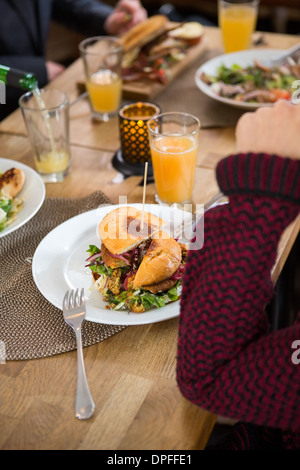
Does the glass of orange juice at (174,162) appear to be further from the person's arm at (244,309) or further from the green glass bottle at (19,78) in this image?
the person's arm at (244,309)

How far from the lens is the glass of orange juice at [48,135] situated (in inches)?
57.6

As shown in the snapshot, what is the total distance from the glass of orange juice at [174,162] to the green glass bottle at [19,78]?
0.36m

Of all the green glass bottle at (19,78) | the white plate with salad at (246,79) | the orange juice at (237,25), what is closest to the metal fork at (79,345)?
the green glass bottle at (19,78)

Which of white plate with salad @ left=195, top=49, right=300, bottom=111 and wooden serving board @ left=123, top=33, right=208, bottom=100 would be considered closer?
white plate with salad @ left=195, top=49, right=300, bottom=111

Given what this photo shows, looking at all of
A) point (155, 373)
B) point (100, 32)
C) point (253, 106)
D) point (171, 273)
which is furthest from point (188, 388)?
point (100, 32)

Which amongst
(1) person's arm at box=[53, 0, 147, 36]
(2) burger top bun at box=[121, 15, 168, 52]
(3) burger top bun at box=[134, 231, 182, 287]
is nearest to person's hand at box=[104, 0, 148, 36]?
(1) person's arm at box=[53, 0, 147, 36]

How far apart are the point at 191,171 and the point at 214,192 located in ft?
0.33

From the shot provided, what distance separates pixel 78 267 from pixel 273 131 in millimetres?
523

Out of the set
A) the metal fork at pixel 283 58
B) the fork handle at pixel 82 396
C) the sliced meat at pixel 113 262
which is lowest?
the fork handle at pixel 82 396

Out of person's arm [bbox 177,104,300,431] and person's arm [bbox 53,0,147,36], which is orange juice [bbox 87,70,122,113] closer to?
person's arm [bbox 53,0,147,36]

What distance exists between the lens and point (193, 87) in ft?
6.47

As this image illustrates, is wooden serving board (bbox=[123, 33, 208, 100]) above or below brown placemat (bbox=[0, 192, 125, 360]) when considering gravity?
above

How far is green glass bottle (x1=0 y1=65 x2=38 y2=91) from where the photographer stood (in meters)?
1.46

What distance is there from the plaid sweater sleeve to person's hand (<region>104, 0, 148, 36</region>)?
1795 mm
